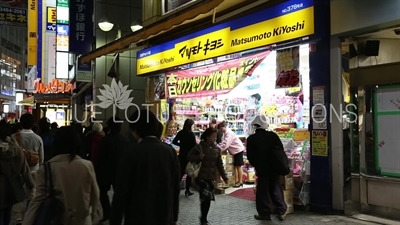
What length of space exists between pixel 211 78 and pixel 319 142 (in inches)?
150

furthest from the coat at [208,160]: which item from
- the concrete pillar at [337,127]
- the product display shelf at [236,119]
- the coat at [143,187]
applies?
the product display shelf at [236,119]

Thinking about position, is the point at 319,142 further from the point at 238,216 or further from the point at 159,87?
the point at 159,87

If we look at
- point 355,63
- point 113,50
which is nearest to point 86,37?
point 113,50

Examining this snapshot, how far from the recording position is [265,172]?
24.0 feet

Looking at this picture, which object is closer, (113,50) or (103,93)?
(113,50)

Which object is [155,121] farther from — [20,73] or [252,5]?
[20,73]

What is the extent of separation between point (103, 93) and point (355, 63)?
11543 millimetres

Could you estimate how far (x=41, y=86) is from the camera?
28.6 meters

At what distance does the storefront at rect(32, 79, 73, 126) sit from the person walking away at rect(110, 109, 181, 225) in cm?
2362

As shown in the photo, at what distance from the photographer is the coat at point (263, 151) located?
7.25m

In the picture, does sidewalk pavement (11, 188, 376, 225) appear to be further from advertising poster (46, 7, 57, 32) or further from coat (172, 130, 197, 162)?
advertising poster (46, 7, 57, 32)

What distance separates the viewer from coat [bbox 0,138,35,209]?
5.15 metres

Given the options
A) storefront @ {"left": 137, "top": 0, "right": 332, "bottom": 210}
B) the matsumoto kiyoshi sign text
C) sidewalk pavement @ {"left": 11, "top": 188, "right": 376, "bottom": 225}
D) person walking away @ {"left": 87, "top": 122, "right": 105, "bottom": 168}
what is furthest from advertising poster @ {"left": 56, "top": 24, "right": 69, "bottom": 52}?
sidewalk pavement @ {"left": 11, "top": 188, "right": 376, "bottom": 225}

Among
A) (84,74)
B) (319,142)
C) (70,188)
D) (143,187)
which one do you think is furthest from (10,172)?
(84,74)
